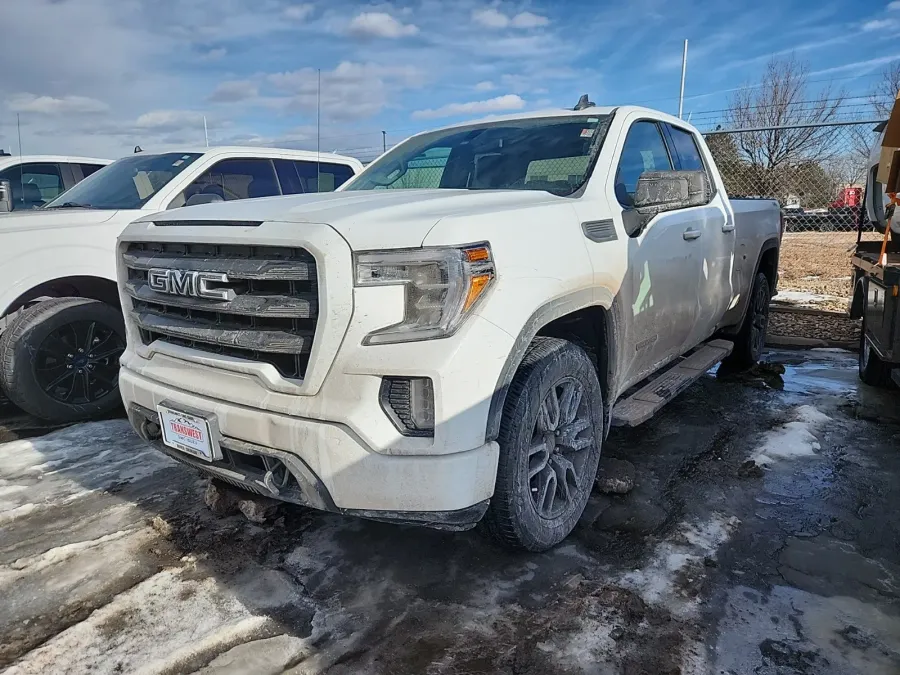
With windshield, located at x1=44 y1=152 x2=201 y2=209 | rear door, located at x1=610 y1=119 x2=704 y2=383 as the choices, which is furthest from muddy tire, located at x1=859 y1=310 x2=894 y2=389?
windshield, located at x1=44 y1=152 x2=201 y2=209

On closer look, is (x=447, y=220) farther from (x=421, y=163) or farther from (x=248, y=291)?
(x=421, y=163)

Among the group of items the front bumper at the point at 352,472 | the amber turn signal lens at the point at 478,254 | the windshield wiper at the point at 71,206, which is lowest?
the front bumper at the point at 352,472

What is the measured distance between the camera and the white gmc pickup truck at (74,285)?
14.3ft

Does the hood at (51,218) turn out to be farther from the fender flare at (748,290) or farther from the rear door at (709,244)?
the fender flare at (748,290)

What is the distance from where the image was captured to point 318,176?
6.52 m

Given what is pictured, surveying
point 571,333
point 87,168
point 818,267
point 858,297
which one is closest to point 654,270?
point 571,333

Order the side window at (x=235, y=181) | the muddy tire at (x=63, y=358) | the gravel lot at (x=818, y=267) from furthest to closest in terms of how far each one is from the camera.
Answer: the gravel lot at (x=818, y=267), the side window at (x=235, y=181), the muddy tire at (x=63, y=358)

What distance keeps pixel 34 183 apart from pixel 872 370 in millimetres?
8675

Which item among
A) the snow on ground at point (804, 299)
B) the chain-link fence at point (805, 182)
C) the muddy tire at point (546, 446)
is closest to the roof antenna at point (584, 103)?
the muddy tire at point (546, 446)

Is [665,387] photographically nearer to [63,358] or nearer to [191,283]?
[191,283]

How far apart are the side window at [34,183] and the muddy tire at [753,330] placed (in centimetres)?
739

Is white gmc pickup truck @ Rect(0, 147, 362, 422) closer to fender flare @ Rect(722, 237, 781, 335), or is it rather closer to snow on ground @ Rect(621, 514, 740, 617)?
snow on ground @ Rect(621, 514, 740, 617)

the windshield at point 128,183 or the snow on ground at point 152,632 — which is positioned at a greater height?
the windshield at point 128,183

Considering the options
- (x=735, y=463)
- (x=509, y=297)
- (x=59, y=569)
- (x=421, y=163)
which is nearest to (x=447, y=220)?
(x=509, y=297)
